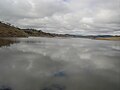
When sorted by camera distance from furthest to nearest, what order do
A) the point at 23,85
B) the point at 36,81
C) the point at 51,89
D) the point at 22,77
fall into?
the point at 22,77 < the point at 36,81 < the point at 23,85 < the point at 51,89

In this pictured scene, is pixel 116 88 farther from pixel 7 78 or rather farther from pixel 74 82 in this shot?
pixel 7 78

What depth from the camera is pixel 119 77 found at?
458 inches

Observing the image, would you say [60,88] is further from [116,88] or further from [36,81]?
[116,88]

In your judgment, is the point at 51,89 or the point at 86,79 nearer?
the point at 51,89

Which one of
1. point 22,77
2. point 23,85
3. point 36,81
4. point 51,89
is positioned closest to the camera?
point 51,89

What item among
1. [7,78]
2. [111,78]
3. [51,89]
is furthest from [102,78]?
[7,78]

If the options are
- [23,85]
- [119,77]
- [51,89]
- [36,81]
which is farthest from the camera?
[119,77]

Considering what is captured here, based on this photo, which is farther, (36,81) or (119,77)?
(119,77)

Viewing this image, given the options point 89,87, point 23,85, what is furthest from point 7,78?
point 89,87

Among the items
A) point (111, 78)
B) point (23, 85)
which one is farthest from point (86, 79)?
point (23, 85)

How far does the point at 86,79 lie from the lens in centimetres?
1101

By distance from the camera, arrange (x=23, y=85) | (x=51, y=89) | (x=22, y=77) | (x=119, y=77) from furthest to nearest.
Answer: (x=119, y=77) < (x=22, y=77) < (x=23, y=85) < (x=51, y=89)

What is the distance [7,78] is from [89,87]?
5.52 m

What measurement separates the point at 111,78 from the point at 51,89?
5.25m
